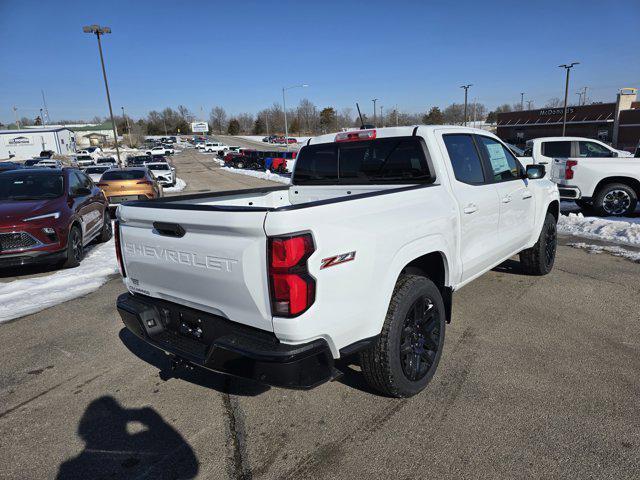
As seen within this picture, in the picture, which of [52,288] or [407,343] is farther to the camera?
[52,288]

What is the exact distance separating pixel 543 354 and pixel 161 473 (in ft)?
10.2

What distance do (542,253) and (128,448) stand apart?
511 cm

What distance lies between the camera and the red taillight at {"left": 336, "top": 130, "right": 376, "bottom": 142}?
3986 millimetres

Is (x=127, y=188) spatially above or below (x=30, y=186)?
below

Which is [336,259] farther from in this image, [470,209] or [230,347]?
[470,209]

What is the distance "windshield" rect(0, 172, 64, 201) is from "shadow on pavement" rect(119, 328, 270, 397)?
459cm

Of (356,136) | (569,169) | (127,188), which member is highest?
(356,136)

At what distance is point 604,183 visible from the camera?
9.79 metres

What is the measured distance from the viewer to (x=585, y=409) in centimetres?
290

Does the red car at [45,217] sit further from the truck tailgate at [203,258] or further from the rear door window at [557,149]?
the rear door window at [557,149]

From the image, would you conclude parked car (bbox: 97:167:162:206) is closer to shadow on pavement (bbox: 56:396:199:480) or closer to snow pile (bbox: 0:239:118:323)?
snow pile (bbox: 0:239:118:323)

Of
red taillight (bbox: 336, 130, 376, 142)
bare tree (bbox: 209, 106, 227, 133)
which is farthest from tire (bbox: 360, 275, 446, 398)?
bare tree (bbox: 209, 106, 227, 133)

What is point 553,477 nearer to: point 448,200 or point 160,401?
point 448,200

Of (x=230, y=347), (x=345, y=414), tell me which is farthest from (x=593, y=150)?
(x=230, y=347)
